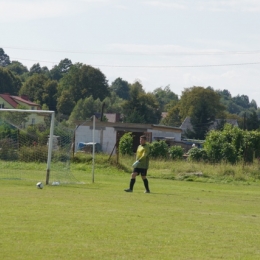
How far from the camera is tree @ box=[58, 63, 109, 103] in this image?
456 ft

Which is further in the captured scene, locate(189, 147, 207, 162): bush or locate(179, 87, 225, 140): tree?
locate(179, 87, 225, 140): tree

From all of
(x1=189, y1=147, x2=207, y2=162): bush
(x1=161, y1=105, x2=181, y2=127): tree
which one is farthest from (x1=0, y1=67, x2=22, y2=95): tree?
(x1=189, y1=147, x2=207, y2=162): bush

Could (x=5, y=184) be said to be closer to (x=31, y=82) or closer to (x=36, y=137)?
(x=36, y=137)

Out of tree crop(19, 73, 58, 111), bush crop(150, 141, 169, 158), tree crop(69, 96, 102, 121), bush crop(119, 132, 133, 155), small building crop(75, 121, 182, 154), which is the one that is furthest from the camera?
tree crop(19, 73, 58, 111)

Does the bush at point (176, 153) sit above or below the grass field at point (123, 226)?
above

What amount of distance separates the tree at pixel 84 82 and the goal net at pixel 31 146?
107516mm

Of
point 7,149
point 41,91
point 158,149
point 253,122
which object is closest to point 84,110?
point 41,91

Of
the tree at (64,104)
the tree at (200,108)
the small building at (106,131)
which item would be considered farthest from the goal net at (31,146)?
the tree at (64,104)

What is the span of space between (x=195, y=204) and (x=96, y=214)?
4.92m

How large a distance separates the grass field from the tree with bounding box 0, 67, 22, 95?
12589 centimetres

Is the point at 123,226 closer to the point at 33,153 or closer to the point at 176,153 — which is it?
the point at 33,153

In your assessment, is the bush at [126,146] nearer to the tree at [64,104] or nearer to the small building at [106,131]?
the small building at [106,131]

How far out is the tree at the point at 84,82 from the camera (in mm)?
138875

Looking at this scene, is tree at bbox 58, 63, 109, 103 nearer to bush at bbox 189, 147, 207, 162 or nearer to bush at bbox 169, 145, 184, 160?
bush at bbox 169, 145, 184, 160
